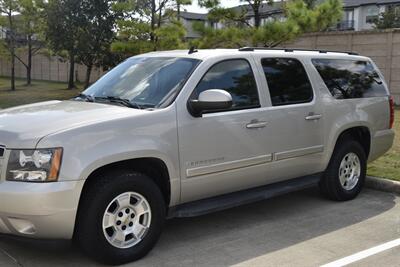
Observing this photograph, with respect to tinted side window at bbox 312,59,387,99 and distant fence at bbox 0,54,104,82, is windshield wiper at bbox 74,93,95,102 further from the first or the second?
distant fence at bbox 0,54,104,82

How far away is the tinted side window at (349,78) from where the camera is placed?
21.1 feet

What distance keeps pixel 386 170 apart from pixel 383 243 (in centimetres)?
269

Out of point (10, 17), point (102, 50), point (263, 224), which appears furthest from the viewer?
point (10, 17)

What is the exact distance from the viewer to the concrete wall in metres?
16.6

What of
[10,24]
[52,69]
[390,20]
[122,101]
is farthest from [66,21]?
[390,20]

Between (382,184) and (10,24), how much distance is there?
28352 mm

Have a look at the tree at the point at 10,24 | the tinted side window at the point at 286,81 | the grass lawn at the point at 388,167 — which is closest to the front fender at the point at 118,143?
the tinted side window at the point at 286,81

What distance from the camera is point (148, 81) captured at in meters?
5.25

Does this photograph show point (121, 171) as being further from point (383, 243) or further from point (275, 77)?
point (383, 243)

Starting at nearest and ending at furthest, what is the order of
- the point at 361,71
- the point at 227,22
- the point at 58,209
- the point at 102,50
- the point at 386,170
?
the point at 58,209, the point at 361,71, the point at 386,170, the point at 227,22, the point at 102,50

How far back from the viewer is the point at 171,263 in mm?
4613

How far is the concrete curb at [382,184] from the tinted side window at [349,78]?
1.14m

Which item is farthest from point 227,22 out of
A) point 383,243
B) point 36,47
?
point 36,47

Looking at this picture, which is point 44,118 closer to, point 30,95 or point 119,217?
point 119,217
